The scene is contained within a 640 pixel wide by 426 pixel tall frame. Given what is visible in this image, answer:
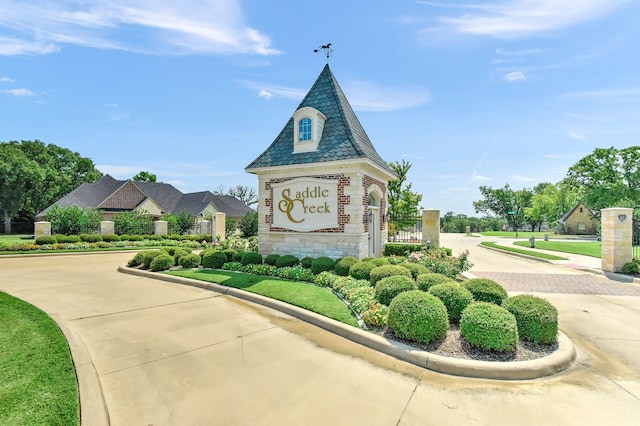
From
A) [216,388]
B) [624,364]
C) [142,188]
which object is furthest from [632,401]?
[142,188]

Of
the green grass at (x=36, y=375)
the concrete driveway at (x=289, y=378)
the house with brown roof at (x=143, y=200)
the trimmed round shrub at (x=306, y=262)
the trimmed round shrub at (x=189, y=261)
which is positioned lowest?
the concrete driveway at (x=289, y=378)

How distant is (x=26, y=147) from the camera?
4900 cm

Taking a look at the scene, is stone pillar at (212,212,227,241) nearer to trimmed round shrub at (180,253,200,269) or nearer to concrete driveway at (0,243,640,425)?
trimmed round shrub at (180,253,200,269)

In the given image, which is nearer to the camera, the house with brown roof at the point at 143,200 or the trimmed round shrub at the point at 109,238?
the trimmed round shrub at the point at 109,238

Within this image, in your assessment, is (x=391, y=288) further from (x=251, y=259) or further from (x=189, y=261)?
(x=189, y=261)

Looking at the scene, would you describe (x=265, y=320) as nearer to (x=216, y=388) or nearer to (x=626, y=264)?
(x=216, y=388)

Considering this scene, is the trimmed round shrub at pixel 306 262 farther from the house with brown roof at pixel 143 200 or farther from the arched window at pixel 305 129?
the house with brown roof at pixel 143 200

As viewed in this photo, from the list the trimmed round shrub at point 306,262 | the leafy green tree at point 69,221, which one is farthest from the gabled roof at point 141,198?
the trimmed round shrub at point 306,262

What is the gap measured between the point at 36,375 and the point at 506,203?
77.9 meters

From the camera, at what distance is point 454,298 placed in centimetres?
605

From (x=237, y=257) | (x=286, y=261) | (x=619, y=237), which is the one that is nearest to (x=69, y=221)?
(x=237, y=257)

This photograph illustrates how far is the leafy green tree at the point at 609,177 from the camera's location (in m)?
35.3

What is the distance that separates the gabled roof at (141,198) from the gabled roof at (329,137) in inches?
1234

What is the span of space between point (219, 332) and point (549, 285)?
10.7m
